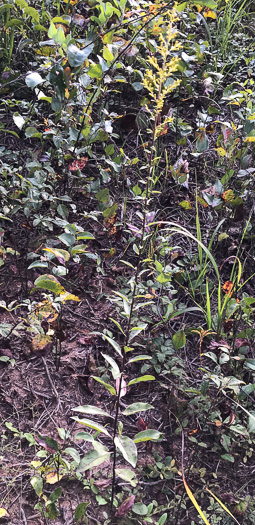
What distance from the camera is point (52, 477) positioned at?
1.34 meters

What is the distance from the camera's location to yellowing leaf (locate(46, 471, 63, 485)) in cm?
133

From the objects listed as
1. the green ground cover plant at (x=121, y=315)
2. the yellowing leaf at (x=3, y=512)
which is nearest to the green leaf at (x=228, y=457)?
the green ground cover plant at (x=121, y=315)

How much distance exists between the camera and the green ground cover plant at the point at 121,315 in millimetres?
1367

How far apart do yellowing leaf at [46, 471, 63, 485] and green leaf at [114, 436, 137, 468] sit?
11.7 inches

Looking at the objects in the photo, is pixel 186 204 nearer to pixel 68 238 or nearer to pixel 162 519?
pixel 68 238

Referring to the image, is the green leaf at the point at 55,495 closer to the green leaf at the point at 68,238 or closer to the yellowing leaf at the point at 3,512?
the yellowing leaf at the point at 3,512

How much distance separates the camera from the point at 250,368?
66.7 inches

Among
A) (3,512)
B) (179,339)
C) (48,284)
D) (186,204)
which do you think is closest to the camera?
(3,512)

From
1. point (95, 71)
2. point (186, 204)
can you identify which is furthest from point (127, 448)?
point (95, 71)

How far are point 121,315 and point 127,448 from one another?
2.49ft

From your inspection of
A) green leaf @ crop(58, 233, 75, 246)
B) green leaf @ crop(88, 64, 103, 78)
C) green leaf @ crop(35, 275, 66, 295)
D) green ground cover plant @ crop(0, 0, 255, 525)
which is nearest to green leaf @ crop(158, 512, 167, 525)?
green ground cover plant @ crop(0, 0, 255, 525)

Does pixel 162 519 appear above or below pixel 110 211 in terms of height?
below

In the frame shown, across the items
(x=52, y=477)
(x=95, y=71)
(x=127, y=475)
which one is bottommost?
(x=52, y=477)

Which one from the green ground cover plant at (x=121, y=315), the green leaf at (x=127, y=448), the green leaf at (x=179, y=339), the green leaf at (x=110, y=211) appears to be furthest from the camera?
the green leaf at (x=110, y=211)
